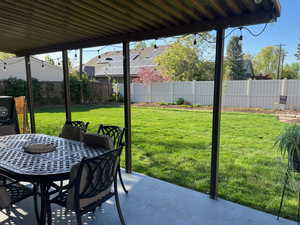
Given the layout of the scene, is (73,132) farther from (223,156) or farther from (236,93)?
(236,93)

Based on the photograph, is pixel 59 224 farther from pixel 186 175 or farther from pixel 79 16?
pixel 79 16

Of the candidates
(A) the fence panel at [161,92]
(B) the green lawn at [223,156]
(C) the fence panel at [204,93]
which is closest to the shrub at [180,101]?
(A) the fence panel at [161,92]

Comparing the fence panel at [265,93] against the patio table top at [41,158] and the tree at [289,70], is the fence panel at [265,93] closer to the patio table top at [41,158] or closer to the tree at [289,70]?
the patio table top at [41,158]

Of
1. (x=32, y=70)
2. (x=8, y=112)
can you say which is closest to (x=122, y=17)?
(x=8, y=112)

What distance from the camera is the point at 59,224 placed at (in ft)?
6.58

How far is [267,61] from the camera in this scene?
2197 cm

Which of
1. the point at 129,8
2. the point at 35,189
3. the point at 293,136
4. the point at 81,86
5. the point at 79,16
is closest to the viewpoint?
the point at 293,136

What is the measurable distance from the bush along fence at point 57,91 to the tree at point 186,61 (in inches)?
143

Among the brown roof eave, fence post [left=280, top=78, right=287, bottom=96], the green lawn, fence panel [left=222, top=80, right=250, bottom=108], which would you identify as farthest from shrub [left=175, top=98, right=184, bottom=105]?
the brown roof eave

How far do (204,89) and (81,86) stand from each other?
6326 mm

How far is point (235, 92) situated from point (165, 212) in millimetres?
7742

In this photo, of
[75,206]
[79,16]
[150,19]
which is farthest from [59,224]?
[150,19]

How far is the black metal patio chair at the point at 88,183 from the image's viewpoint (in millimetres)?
1525

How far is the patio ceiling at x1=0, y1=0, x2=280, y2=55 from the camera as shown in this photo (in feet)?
6.38
